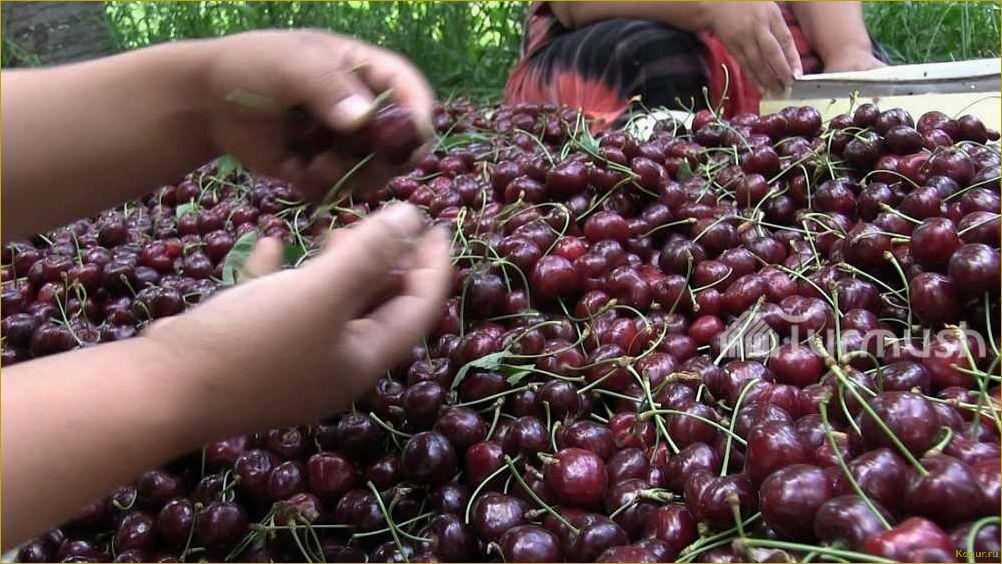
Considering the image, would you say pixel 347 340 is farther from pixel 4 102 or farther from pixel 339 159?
pixel 4 102

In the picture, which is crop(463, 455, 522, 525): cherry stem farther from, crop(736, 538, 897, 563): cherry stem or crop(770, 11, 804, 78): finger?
crop(770, 11, 804, 78): finger

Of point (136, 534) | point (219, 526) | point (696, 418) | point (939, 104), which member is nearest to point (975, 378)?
point (696, 418)

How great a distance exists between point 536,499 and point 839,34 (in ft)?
7.21

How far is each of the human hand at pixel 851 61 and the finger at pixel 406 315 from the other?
6.71ft

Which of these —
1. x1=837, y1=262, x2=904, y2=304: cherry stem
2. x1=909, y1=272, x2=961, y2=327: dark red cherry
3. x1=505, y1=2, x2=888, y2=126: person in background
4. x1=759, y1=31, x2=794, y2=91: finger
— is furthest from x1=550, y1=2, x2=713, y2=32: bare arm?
x1=909, y1=272, x2=961, y2=327: dark red cherry

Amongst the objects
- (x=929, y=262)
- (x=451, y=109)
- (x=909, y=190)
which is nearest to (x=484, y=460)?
(x=929, y=262)

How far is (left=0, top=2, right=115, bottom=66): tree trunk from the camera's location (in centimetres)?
360

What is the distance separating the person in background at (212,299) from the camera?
642 millimetres

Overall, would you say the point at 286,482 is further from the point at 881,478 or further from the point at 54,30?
the point at 54,30

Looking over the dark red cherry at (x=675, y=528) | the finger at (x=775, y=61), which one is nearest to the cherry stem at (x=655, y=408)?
the dark red cherry at (x=675, y=528)

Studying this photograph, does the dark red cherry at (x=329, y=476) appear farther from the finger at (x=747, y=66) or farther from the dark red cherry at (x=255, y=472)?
the finger at (x=747, y=66)

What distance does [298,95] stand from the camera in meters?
0.99

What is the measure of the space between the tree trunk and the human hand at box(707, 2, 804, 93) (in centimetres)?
271

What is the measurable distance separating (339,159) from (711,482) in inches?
23.9
